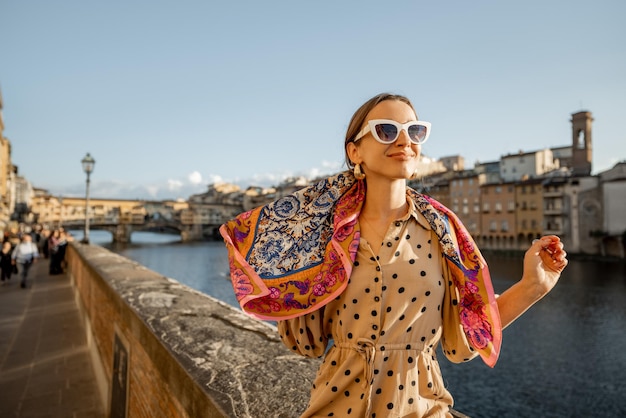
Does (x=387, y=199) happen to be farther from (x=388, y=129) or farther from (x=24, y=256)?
(x=24, y=256)

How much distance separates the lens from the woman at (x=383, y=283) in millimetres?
1343

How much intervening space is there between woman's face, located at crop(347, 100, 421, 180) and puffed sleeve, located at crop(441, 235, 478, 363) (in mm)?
311

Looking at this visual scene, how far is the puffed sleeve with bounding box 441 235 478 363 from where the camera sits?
4.64ft

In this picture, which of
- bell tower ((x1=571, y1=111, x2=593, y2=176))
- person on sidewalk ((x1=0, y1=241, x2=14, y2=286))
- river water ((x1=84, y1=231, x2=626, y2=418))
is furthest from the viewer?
bell tower ((x1=571, y1=111, x2=593, y2=176))

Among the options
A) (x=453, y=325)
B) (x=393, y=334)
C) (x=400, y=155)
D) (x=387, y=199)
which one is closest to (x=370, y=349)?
(x=393, y=334)

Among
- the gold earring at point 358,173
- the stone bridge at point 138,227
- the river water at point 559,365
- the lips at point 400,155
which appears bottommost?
the river water at point 559,365

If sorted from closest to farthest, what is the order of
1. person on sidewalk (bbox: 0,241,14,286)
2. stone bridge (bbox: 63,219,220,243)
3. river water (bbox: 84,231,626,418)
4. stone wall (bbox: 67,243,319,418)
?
1. stone wall (bbox: 67,243,319,418)
2. person on sidewalk (bbox: 0,241,14,286)
3. river water (bbox: 84,231,626,418)
4. stone bridge (bbox: 63,219,220,243)

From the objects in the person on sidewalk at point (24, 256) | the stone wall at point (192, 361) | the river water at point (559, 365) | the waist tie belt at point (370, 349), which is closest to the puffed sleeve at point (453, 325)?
the waist tie belt at point (370, 349)

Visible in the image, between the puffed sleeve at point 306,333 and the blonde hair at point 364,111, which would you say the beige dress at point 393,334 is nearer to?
the puffed sleeve at point 306,333

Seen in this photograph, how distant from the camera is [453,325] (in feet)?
4.78

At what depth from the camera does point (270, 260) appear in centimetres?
152

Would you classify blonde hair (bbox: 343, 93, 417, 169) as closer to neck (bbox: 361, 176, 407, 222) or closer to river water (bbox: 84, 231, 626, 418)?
neck (bbox: 361, 176, 407, 222)

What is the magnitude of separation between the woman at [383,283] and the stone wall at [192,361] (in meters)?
0.68

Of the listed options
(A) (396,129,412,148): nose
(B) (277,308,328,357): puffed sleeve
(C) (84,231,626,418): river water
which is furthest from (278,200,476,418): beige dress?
(C) (84,231,626,418): river water
